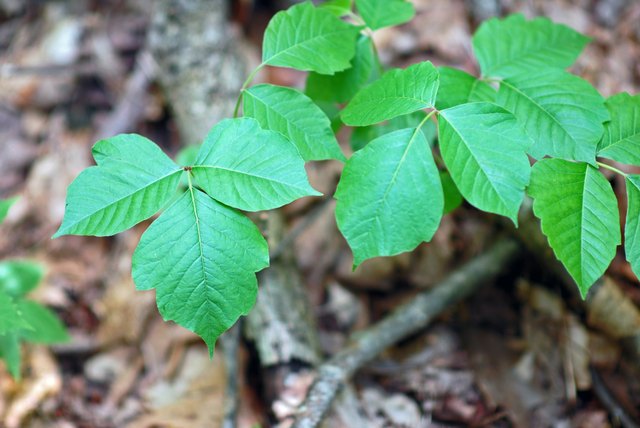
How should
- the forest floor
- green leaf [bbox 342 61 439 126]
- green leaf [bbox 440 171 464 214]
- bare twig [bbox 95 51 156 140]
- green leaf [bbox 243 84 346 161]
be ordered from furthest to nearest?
bare twig [bbox 95 51 156 140] < the forest floor < green leaf [bbox 440 171 464 214] < green leaf [bbox 243 84 346 161] < green leaf [bbox 342 61 439 126]

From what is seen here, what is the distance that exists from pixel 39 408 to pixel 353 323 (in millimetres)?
1465

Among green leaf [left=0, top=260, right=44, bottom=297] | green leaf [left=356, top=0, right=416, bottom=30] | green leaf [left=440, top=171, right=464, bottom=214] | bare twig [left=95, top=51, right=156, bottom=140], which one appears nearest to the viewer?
green leaf [left=440, top=171, right=464, bottom=214]

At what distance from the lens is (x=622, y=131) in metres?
1.51

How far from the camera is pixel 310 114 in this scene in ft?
5.16

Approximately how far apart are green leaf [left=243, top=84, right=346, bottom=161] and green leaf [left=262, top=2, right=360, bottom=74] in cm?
10

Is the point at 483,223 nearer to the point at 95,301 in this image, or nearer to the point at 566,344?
the point at 566,344

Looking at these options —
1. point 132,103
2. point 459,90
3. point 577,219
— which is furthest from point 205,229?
point 132,103

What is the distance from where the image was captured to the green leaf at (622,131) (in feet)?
4.76

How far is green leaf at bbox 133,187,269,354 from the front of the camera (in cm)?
139

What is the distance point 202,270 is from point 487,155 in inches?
31.1

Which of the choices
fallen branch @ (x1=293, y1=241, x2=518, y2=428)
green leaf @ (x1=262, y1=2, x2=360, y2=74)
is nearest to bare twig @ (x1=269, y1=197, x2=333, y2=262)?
fallen branch @ (x1=293, y1=241, x2=518, y2=428)

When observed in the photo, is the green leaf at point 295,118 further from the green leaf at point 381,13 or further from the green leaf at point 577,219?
the green leaf at point 577,219

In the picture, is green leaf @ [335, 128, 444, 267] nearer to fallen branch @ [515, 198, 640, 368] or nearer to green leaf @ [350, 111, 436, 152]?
green leaf @ [350, 111, 436, 152]

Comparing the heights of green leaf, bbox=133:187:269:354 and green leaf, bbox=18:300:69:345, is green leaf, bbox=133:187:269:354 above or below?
above
